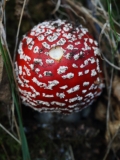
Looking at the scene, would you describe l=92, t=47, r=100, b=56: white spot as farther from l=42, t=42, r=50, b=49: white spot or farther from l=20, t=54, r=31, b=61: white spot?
l=20, t=54, r=31, b=61: white spot

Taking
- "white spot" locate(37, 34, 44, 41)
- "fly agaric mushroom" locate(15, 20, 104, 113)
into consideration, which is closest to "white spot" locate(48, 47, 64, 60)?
"fly agaric mushroom" locate(15, 20, 104, 113)

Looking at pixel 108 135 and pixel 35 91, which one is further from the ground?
pixel 35 91

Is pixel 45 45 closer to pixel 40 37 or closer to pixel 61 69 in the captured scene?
pixel 40 37

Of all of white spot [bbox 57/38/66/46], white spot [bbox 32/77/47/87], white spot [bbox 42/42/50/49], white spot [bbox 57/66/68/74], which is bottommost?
white spot [bbox 32/77/47/87]

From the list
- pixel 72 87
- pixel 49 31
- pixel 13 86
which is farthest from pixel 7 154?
pixel 49 31

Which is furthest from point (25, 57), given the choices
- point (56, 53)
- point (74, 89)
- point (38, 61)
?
point (74, 89)

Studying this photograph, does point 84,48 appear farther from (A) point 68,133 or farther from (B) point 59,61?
(A) point 68,133

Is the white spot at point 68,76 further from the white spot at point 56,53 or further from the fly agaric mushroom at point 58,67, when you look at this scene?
the white spot at point 56,53
